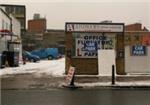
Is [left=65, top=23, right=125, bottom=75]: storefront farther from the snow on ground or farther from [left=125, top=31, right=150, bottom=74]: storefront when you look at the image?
the snow on ground

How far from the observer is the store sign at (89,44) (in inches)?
1164

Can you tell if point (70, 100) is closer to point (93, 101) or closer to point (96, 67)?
point (93, 101)

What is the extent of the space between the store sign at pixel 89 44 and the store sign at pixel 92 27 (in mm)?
477

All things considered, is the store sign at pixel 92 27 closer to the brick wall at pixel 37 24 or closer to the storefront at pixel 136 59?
the storefront at pixel 136 59

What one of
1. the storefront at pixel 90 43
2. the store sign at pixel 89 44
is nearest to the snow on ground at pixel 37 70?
the storefront at pixel 90 43

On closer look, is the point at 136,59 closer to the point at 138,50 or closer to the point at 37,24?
the point at 138,50

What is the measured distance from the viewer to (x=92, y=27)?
96.5 feet

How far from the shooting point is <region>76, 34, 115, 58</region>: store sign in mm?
29562

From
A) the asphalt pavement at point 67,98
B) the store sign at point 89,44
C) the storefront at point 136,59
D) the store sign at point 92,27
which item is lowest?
the asphalt pavement at point 67,98

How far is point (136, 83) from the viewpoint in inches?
907

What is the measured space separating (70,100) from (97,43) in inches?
544

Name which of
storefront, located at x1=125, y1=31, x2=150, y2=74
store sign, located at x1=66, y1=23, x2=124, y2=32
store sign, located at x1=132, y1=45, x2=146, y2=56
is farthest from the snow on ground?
store sign, located at x1=132, y1=45, x2=146, y2=56

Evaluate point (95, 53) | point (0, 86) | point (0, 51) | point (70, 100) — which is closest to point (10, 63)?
point (0, 51)

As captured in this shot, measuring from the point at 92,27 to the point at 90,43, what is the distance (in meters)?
1.05
